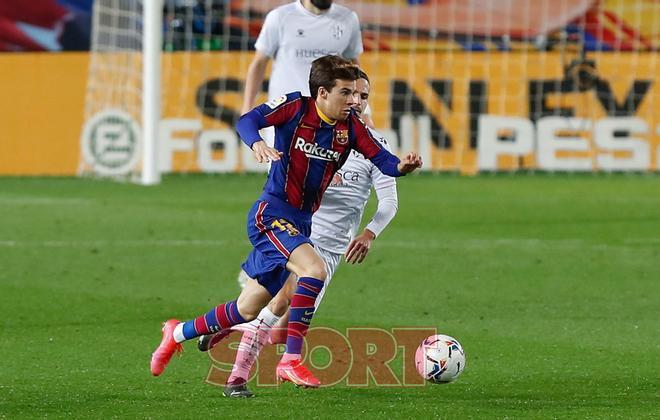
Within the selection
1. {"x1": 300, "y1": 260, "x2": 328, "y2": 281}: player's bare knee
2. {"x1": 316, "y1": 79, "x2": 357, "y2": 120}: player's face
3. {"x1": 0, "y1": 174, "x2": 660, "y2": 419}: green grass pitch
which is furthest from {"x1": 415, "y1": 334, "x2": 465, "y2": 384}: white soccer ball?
{"x1": 316, "y1": 79, "x2": 357, "y2": 120}: player's face

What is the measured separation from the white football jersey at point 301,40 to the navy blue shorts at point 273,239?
2.40 m

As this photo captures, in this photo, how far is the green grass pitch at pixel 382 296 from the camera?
5809 millimetres

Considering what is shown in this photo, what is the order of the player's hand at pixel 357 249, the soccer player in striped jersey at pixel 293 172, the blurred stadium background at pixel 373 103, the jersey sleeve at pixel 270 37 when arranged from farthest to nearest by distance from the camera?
the blurred stadium background at pixel 373 103 → the jersey sleeve at pixel 270 37 → the player's hand at pixel 357 249 → the soccer player in striped jersey at pixel 293 172

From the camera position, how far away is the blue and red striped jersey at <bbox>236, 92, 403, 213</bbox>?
19.6ft

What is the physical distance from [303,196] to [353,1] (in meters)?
16.1

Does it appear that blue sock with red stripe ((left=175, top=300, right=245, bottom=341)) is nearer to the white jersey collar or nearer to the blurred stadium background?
the white jersey collar

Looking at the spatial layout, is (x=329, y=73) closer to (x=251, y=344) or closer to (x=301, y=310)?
(x=301, y=310)

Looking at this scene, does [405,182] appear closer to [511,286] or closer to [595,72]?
[595,72]

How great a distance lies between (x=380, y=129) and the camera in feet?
59.1

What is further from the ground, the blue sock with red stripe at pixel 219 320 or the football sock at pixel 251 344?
the blue sock with red stripe at pixel 219 320

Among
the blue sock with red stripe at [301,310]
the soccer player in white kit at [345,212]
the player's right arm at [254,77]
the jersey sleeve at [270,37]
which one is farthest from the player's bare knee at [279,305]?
the jersey sleeve at [270,37]

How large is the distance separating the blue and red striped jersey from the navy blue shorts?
0.06 meters

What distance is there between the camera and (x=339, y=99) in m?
5.94

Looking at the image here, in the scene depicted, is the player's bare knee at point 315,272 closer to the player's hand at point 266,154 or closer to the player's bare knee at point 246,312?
the player's bare knee at point 246,312
